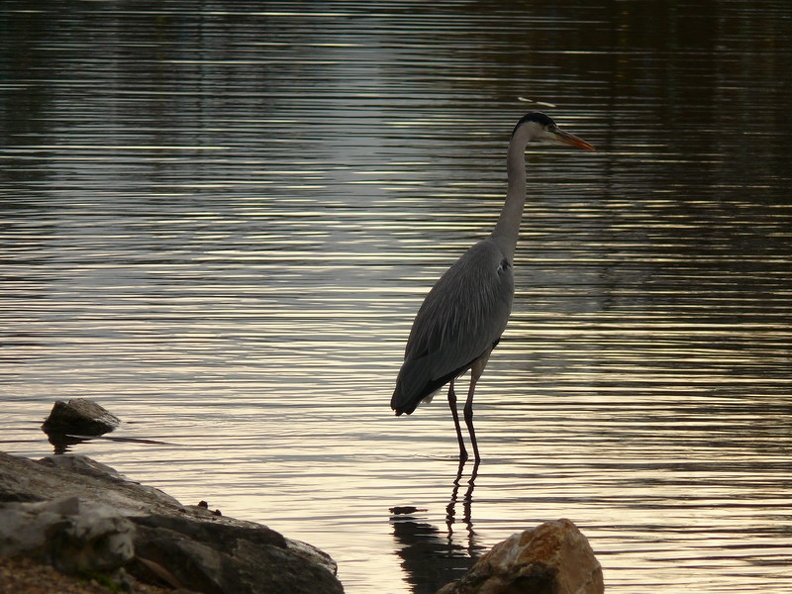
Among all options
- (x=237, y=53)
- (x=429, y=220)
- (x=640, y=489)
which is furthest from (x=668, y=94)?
(x=640, y=489)

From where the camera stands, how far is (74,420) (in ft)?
27.6

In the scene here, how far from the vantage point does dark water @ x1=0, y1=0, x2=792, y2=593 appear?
755cm

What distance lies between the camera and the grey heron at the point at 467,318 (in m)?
8.33

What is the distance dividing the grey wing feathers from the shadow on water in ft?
3.13

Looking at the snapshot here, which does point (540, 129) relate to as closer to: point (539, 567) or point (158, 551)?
point (539, 567)

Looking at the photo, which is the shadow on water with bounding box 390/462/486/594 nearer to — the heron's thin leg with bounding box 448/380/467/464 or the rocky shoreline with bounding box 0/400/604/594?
the rocky shoreline with bounding box 0/400/604/594

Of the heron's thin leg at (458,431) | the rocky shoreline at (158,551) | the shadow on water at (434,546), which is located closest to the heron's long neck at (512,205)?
the heron's thin leg at (458,431)

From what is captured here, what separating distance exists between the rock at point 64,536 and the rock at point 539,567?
1.53m

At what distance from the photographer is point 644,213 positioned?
49.4 feet

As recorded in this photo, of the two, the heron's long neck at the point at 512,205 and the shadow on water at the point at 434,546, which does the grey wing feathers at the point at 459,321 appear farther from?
the shadow on water at the point at 434,546

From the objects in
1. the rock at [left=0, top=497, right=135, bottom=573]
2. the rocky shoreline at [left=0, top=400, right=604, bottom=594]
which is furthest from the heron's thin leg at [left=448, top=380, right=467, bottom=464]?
the rock at [left=0, top=497, right=135, bottom=573]

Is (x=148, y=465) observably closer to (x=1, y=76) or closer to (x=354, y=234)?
(x=354, y=234)

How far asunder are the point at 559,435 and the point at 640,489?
35.6 inches

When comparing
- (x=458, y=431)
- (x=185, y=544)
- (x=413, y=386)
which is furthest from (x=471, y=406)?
(x=185, y=544)
